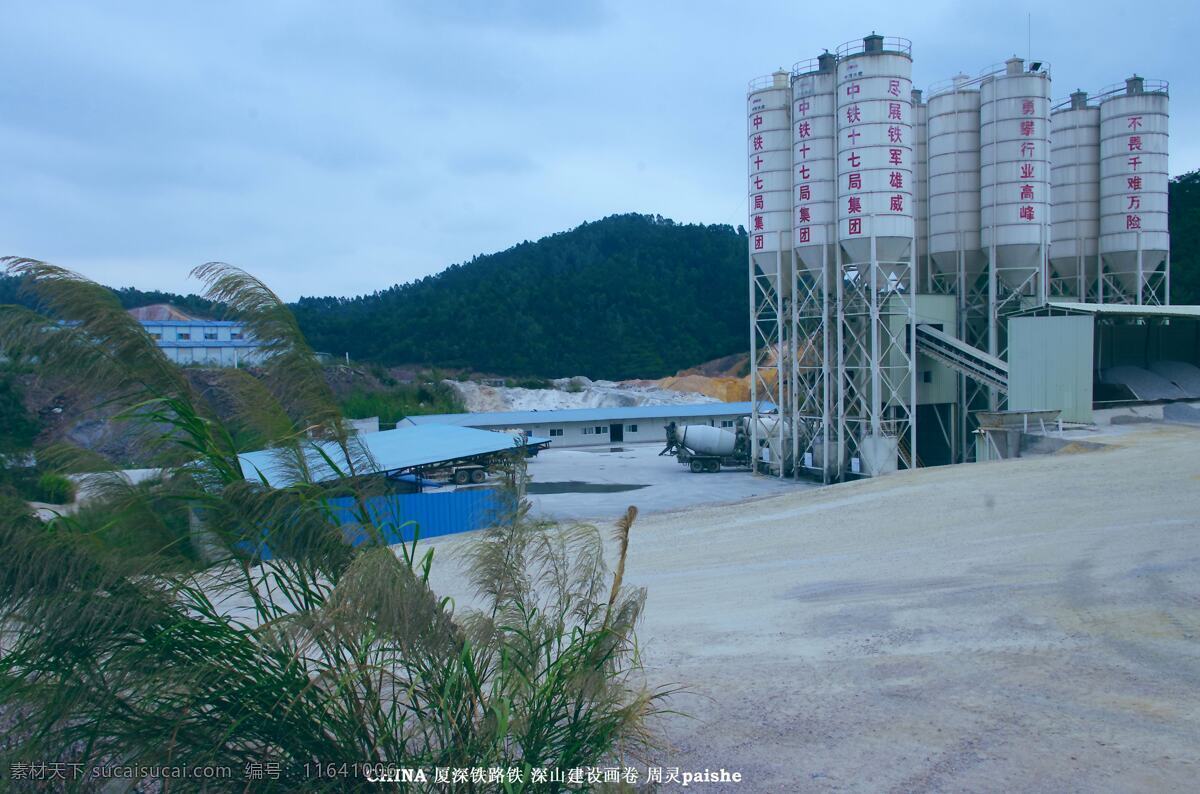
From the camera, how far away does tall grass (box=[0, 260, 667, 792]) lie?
4484 millimetres

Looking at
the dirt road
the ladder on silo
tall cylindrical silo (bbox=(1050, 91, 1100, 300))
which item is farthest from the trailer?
the dirt road

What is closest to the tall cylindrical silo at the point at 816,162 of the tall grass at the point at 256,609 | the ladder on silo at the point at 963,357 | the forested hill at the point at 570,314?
the ladder on silo at the point at 963,357

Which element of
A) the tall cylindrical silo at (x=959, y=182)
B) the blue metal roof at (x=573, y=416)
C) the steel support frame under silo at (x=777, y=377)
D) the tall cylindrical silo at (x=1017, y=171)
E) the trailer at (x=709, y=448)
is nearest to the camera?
the tall cylindrical silo at (x=1017, y=171)

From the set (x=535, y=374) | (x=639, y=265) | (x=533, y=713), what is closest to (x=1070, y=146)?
(x=533, y=713)

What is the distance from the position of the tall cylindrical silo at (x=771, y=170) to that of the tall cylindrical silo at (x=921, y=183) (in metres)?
6.63

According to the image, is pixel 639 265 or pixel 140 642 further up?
pixel 639 265

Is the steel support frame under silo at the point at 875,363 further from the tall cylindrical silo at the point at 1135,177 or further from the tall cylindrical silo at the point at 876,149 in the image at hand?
the tall cylindrical silo at the point at 1135,177

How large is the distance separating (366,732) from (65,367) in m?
2.78

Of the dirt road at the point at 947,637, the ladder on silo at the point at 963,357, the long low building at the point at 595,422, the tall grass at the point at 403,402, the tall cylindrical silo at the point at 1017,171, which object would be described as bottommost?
the dirt road at the point at 947,637

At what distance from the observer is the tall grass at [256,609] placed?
4484mm

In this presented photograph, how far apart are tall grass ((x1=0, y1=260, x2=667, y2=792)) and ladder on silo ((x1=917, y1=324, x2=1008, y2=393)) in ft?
84.2

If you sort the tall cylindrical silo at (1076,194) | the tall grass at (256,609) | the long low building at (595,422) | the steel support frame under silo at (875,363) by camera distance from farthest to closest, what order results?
the long low building at (595,422), the tall cylindrical silo at (1076,194), the steel support frame under silo at (875,363), the tall grass at (256,609)

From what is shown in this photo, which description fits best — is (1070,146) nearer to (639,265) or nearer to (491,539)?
(491,539)

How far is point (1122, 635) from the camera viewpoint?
9.58 meters
